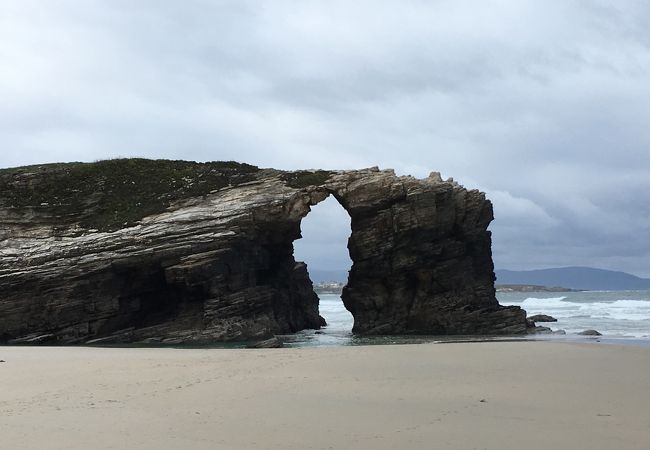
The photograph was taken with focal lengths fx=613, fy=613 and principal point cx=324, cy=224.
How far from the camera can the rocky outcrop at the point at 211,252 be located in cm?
3200

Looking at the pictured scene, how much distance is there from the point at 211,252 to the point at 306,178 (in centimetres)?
867

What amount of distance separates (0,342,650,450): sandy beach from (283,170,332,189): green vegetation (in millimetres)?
19198

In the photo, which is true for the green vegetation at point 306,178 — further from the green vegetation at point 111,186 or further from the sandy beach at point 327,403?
the sandy beach at point 327,403

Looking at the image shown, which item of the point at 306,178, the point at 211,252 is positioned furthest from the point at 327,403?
the point at 306,178

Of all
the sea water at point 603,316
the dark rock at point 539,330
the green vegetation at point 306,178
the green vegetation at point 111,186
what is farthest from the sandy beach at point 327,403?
the sea water at point 603,316

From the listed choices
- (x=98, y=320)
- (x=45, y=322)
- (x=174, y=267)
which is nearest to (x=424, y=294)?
(x=174, y=267)

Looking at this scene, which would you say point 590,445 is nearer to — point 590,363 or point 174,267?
point 590,363

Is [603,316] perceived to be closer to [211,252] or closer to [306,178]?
[306,178]

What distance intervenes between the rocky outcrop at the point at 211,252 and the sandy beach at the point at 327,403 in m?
12.8

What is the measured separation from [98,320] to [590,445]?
28.7 m

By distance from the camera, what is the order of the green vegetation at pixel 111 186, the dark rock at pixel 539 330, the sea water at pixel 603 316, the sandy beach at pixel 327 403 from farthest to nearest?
the sea water at pixel 603 316 → the dark rock at pixel 539 330 → the green vegetation at pixel 111 186 → the sandy beach at pixel 327 403

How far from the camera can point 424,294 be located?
38.6 meters

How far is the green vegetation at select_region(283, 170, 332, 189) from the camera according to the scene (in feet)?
124

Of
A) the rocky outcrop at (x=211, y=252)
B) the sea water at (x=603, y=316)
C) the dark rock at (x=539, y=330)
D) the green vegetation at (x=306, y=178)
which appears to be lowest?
the sea water at (x=603, y=316)
